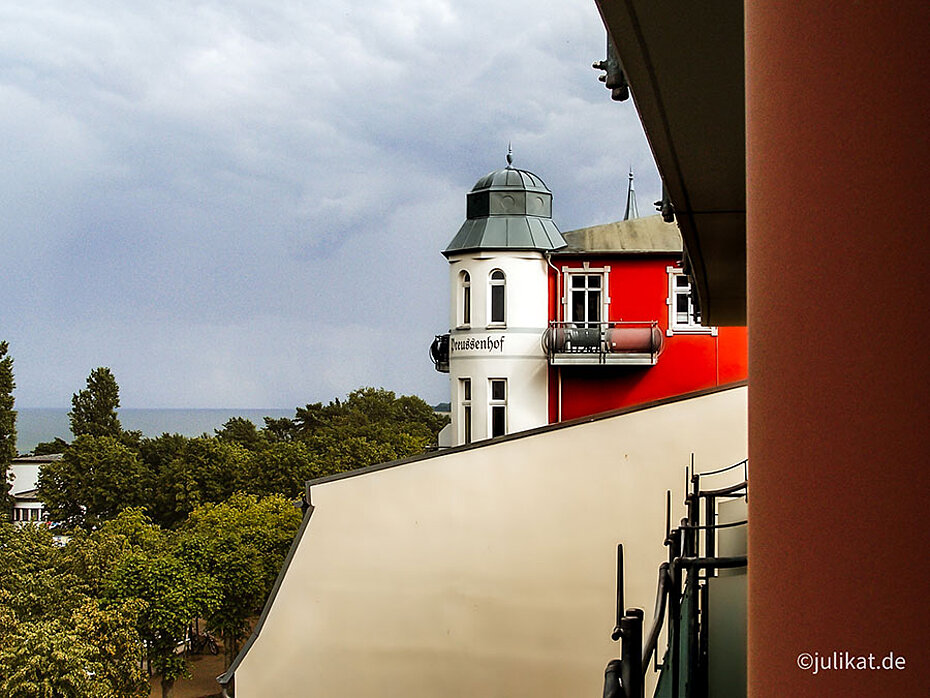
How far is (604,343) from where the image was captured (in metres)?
17.5

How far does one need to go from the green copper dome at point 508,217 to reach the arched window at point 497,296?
494 millimetres

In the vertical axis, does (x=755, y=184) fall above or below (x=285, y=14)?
below

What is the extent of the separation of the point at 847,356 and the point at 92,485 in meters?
47.8

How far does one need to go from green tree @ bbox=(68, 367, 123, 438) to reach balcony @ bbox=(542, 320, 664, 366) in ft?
137

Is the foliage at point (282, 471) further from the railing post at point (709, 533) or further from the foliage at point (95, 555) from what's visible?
the railing post at point (709, 533)

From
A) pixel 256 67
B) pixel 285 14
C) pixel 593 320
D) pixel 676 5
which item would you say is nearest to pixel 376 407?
pixel 593 320

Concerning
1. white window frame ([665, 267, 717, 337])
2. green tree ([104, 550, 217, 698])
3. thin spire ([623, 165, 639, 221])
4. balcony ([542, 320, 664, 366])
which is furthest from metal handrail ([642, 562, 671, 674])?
thin spire ([623, 165, 639, 221])

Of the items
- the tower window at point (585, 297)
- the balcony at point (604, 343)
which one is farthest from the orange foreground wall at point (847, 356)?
the tower window at point (585, 297)

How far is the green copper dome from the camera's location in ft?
59.1

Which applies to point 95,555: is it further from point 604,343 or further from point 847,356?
point 847,356

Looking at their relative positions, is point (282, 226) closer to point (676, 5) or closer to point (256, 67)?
point (256, 67)

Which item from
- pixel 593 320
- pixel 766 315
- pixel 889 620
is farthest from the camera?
pixel 593 320

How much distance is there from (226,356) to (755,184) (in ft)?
331

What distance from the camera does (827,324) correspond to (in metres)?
0.80
